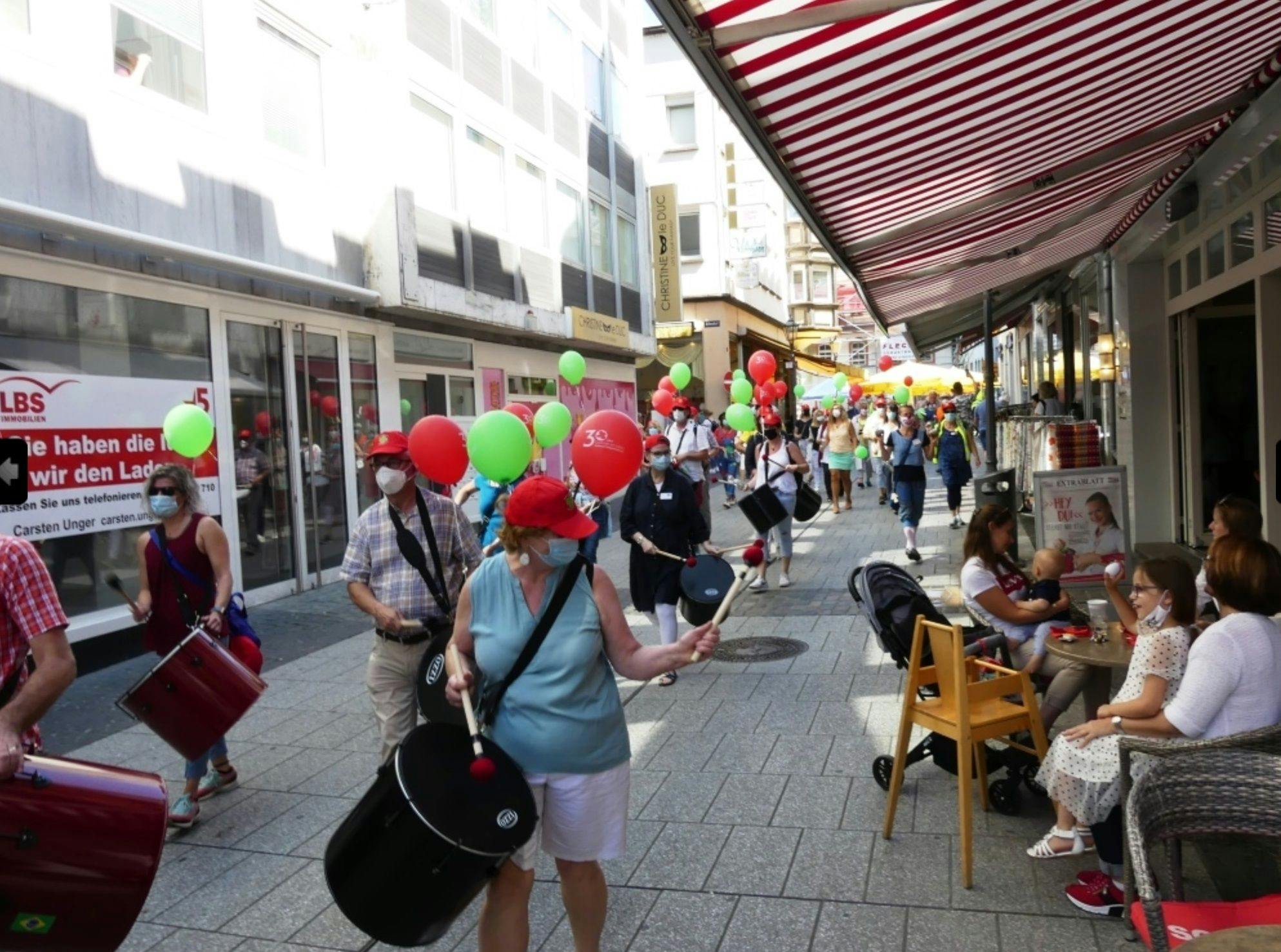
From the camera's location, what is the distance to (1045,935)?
359 centimetres

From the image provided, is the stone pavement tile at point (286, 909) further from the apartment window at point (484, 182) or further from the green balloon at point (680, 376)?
the apartment window at point (484, 182)

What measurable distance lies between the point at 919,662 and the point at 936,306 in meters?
10.5

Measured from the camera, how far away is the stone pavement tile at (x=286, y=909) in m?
3.94

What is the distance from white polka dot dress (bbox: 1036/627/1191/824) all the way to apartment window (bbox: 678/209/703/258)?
94.5 feet

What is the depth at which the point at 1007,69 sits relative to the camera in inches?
197

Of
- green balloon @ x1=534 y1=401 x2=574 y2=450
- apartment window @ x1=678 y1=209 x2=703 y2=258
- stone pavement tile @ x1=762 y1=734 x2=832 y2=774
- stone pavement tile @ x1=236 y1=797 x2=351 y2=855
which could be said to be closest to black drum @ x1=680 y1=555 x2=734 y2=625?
stone pavement tile @ x1=762 y1=734 x2=832 y2=774

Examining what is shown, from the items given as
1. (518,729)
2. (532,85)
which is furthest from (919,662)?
(532,85)

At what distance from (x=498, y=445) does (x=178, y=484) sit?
2.21 meters

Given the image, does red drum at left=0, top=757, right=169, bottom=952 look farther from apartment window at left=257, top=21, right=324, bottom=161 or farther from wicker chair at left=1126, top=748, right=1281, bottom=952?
apartment window at left=257, top=21, right=324, bottom=161

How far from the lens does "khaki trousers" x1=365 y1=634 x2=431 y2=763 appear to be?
15.5 ft

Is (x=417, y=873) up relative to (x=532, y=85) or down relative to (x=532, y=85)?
down

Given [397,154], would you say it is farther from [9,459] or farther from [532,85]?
[9,459]

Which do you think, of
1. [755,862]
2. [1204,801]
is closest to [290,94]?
[755,862]

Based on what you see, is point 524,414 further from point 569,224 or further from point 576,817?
point 569,224
